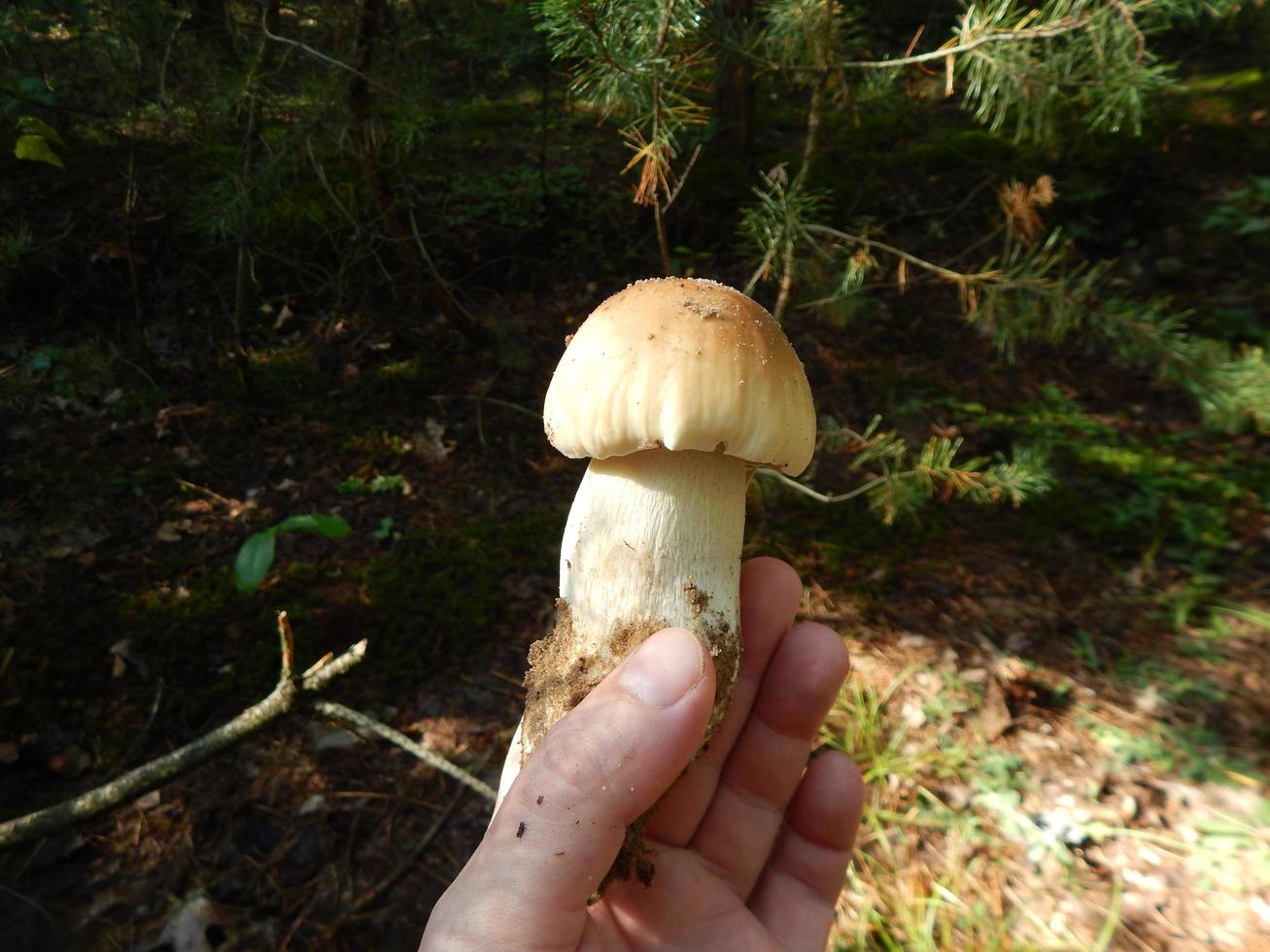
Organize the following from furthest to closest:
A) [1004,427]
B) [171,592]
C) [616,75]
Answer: [1004,427]
[171,592]
[616,75]

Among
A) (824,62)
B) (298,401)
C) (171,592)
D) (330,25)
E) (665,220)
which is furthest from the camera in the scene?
(665,220)

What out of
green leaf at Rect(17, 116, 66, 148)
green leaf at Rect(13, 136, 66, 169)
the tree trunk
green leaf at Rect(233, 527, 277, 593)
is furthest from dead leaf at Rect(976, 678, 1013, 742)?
the tree trunk

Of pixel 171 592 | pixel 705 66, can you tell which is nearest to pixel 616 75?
pixel 705 66

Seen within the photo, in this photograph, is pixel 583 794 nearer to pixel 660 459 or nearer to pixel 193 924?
pixel 660 459

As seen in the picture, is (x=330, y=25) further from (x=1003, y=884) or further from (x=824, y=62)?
(x=1003, y=884)

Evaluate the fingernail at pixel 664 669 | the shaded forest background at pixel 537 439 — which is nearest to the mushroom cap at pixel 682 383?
the fingernail at pixel 664 669

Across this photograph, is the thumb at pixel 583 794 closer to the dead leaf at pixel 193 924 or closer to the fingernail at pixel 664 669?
the fingernail at pixel 664 669

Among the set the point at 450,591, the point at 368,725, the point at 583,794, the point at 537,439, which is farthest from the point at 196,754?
the point at 537,439
